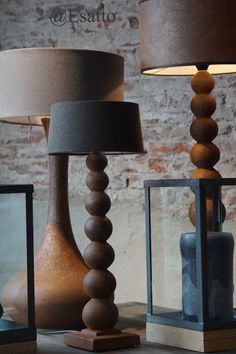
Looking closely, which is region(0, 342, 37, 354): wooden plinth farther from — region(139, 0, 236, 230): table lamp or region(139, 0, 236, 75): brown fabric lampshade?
region(139, 0, 236, 75): brown fabric lampshade

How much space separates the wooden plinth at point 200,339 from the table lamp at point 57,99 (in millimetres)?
371

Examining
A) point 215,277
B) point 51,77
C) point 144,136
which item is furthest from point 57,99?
point 144,136

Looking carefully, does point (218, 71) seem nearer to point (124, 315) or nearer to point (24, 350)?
point (124, 315)

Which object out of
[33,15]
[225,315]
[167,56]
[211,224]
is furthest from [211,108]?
[33,15]

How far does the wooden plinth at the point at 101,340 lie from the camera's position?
217 cm

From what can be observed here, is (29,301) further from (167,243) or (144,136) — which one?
(144,136)

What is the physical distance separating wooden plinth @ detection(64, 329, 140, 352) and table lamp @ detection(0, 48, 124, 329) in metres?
0.29

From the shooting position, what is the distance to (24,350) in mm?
2090

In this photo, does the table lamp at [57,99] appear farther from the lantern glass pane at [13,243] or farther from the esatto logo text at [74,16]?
the esatto logo text at [74,16]

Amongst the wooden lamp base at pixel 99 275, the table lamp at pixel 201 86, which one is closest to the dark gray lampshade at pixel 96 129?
the wooden lamp base at pixel 99 275

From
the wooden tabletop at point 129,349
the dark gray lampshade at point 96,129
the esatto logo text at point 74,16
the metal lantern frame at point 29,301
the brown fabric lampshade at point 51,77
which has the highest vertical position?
the esatto logo text at point 74,16

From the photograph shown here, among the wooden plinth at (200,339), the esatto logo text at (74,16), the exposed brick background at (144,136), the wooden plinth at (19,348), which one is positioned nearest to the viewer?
the wooden plinth at (19,348)

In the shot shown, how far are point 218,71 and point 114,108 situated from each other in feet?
2.09

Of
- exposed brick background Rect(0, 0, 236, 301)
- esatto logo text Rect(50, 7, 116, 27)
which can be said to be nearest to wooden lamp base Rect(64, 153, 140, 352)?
exposed brick background Rect(0, 0, 236, 301)
